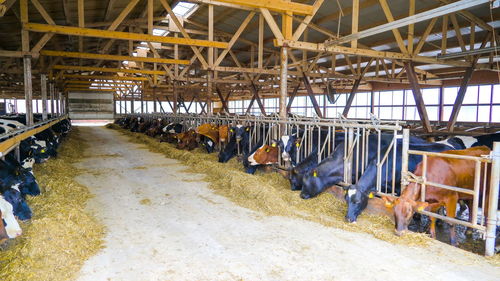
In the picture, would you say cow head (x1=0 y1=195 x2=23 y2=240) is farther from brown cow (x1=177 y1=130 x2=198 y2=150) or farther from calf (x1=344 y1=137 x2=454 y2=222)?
brown cow (x1=177 y1=130 x2=198 y2=150)

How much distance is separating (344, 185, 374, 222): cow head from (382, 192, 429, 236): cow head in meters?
0.51

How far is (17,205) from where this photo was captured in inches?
191

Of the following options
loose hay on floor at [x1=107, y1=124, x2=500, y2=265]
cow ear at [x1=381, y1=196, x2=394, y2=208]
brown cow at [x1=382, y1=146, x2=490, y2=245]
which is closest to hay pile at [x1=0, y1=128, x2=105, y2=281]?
loose hay on floor at [x1=107, y1=124, x2=500, y2=265]

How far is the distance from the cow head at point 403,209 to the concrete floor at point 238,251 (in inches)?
17.5

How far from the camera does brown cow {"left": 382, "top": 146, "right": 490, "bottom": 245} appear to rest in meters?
4.80

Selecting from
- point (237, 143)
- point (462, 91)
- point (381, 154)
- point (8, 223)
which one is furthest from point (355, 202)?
point (462, 91)

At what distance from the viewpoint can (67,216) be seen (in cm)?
490

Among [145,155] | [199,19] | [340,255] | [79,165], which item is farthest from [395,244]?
[199,19]

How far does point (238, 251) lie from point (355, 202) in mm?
2135

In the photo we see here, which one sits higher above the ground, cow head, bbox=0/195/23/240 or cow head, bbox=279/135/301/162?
cow head, bbox=279/135/301/162

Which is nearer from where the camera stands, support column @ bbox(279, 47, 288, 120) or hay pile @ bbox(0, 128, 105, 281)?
hay pile @ bbox(0, 128, 105, 281)

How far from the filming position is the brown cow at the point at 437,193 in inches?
189

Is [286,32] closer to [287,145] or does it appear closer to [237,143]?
[287,145]

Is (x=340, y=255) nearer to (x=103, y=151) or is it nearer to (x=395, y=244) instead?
(x=395, y=244)
